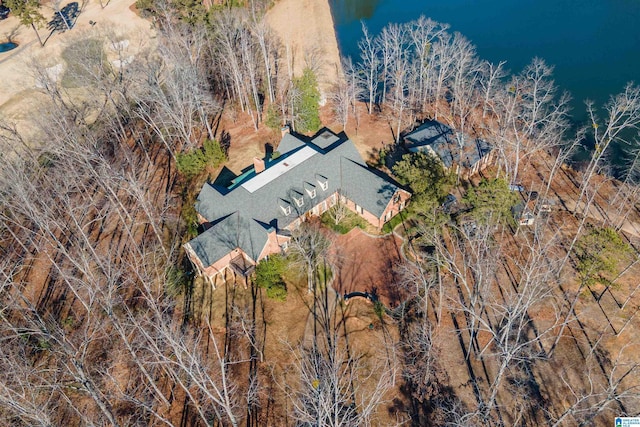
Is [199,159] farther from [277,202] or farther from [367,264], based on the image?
[367,264]

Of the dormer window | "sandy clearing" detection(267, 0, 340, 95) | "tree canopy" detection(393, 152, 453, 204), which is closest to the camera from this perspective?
"tree canopy" detection(393, 152, 453, 204)

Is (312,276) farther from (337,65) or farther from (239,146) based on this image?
(337,65)

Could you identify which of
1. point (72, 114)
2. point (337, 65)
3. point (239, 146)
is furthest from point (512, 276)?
point (72, 114)

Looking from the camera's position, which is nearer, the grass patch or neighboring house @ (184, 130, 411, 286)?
neighboring house @ (184, 130, 411, 286)

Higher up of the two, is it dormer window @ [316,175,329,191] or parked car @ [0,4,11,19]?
parked car @ [0,4,11,19]

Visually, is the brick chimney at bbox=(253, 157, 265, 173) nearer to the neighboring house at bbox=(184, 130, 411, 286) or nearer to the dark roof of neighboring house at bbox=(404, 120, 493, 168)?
the neighboring house at bbox=(184, 130, 411, 286)

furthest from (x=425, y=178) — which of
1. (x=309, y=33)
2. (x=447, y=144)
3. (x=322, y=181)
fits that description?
(x=309, y=33)

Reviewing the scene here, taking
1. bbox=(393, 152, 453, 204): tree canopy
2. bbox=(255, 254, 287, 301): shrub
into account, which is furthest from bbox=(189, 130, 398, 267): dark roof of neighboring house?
bbox=(393, 152, 453, 204): tree canopy
